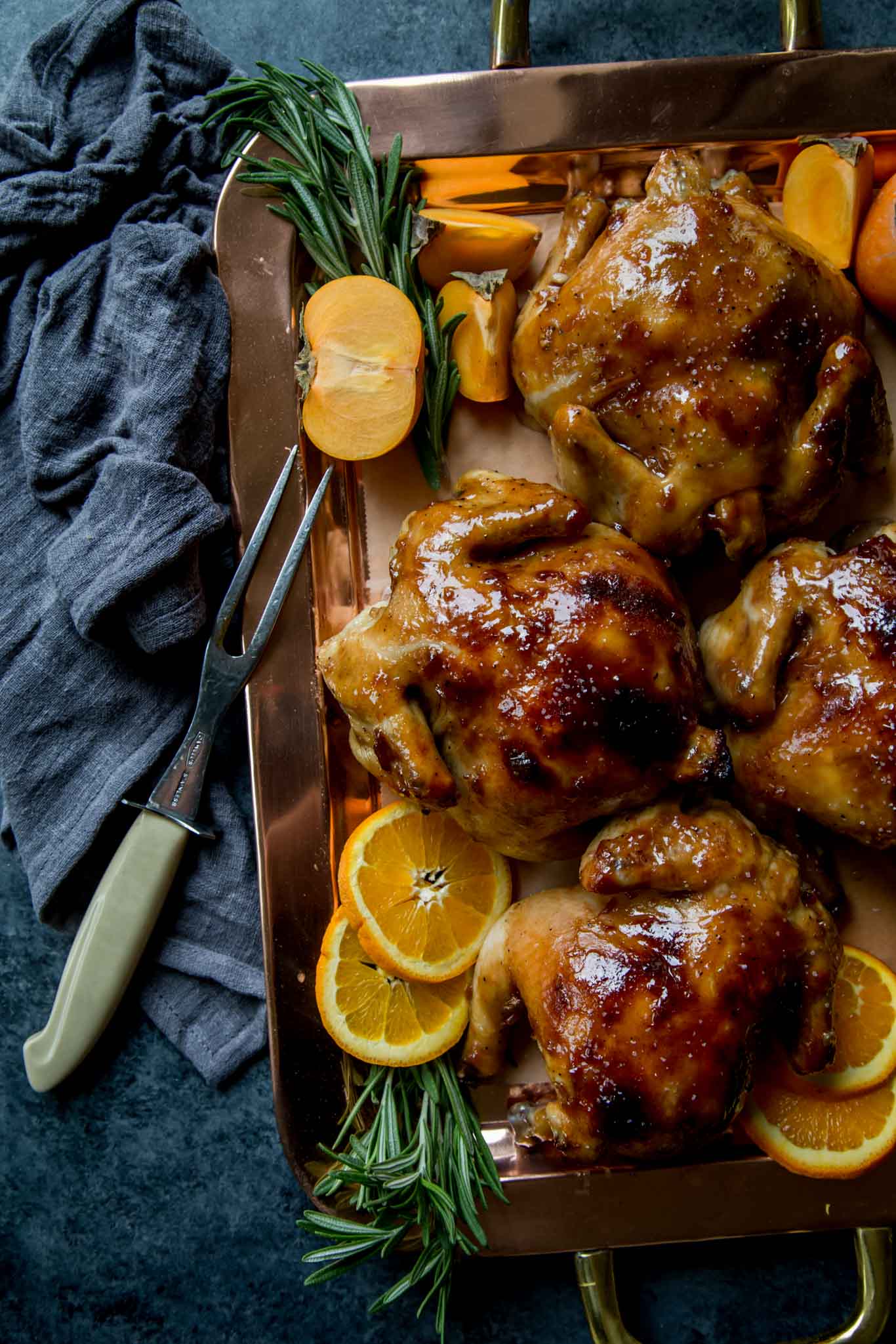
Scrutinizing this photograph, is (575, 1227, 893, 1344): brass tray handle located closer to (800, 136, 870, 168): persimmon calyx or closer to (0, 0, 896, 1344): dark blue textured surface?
(0, 0, 896, 1344): dark blue textured surface

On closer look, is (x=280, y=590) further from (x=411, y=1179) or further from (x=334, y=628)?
(x=411, y=1179)

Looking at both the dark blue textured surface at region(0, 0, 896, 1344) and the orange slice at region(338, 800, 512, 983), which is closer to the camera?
the orange slice at region(338, 800, 512, 983)

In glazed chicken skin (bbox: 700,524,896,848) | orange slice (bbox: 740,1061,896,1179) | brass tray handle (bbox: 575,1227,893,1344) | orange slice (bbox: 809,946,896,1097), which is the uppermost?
glazed chicken skin (bbox: 700,524,896,848)

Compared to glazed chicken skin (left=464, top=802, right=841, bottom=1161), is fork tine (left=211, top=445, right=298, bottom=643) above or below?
above

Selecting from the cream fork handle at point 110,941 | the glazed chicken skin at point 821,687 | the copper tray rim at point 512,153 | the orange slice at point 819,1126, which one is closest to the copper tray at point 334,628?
the copper tray rim at point 512,153

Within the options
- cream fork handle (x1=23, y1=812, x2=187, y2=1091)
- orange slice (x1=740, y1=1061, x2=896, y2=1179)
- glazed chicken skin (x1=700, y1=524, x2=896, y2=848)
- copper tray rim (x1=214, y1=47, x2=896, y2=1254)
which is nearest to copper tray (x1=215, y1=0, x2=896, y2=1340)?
copper tray rim (x1=214, y1=47, x2=896, y2=1254)

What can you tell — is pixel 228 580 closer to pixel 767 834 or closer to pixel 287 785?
pixel 287 785

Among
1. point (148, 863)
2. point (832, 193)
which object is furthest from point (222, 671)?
point (832, 193)

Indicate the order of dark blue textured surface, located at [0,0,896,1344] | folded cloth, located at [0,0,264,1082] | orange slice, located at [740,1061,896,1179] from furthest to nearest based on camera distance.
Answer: dark blue textured surface, located at [0,0,896,1344] < folded cloth, located at [0,0,264,1082] < orange slice, located at [740,1061,896,1179]
